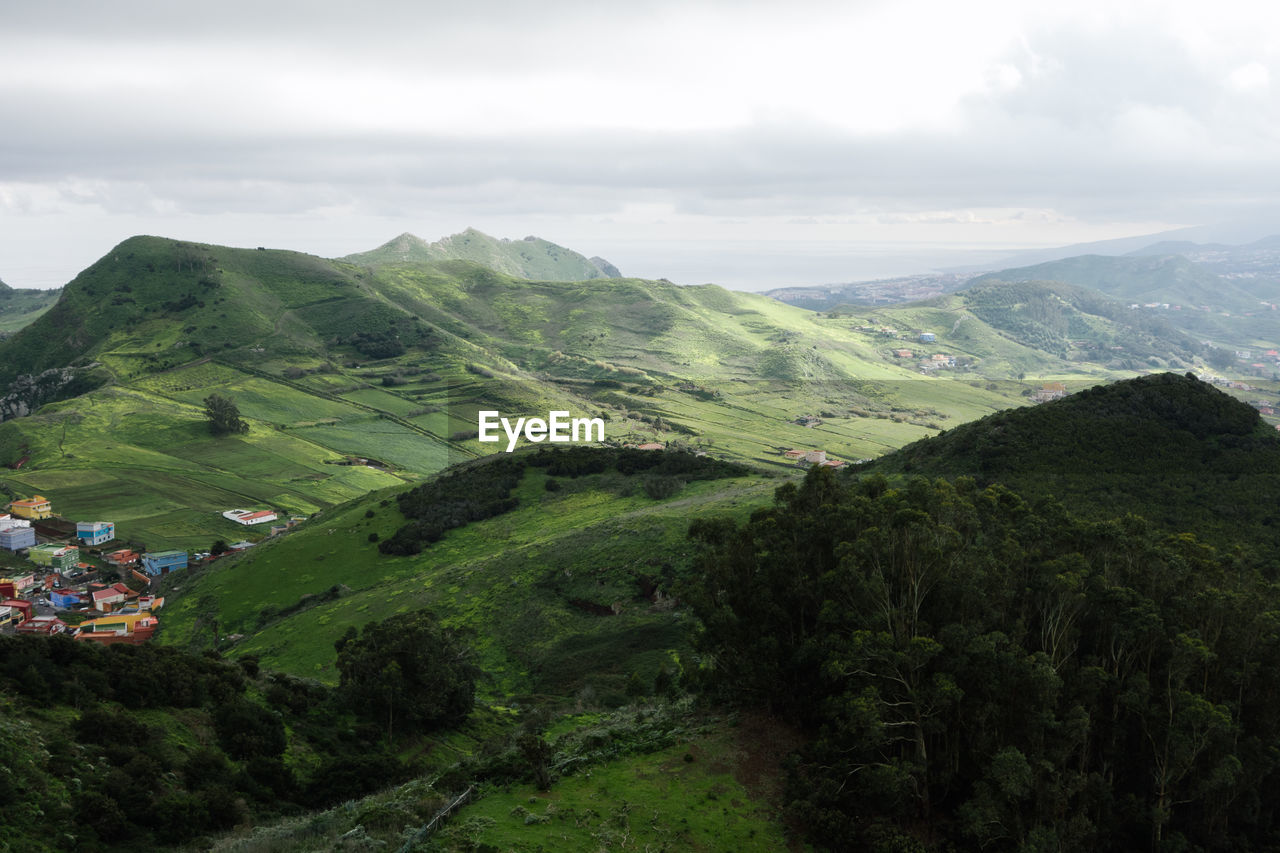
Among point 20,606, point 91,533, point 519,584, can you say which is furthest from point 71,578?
point 519,584

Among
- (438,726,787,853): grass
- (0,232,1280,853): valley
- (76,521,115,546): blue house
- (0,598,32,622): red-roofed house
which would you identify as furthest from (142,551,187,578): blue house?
(438,726,787,853): grass

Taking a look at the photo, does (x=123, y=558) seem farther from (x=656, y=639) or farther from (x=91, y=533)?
(x=656, y=639)

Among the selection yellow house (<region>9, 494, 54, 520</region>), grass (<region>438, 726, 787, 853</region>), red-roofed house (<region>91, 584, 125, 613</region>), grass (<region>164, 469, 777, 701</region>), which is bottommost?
red-roofed house (<region>91, 584, 125, 613</region>)

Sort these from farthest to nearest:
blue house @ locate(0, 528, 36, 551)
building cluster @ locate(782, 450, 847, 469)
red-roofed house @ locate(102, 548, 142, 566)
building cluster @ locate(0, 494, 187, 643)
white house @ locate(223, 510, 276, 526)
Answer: building cluster @ locate(782, 450, 847, 469) < white house @ locate(223, 510, 276, 526) < blue house @ locate(0, 528, 36, 551) < red-roofed house @ locate(102, 548, 142, 566) < building cluster @ locate(0, 494, 187, 643)

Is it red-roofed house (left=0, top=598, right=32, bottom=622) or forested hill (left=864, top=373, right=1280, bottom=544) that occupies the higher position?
forested hill (left=864, top=373, right=1280, bottom=544)

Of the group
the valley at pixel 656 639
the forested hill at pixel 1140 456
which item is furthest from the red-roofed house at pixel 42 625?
the forested hill at pixel 1140 456

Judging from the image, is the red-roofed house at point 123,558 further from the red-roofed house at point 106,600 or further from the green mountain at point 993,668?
the green mountain at point 993,668

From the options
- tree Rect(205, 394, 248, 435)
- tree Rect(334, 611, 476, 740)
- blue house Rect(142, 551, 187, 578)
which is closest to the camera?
tree Rect(334, 611, 476, 740)

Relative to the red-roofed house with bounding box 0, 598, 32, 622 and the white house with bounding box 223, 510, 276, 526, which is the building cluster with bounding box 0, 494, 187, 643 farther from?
the white house with bounding box 223, 510, 276, 526
